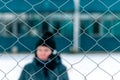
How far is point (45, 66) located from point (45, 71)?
0.14ft

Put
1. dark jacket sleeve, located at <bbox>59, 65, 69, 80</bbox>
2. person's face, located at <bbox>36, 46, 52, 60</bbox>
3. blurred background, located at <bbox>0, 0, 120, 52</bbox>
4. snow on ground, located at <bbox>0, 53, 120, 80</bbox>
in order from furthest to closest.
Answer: blurred background, located at <bbox>0, 0, 120, 52</bbox> → snow on ground, located at <bbox>0, 53, 120, 80</bbox> → dark jacket sleeve, located at <bbox>59, 65, 69, 80</bbox> → person's face, located at <bbox>36, 46, 52, 60</bbox>

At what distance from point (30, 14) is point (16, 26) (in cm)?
45

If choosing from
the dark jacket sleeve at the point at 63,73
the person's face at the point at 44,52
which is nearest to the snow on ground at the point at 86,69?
the dark jacket sleeve at the point at 63,73

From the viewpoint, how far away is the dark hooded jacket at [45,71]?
116 inches

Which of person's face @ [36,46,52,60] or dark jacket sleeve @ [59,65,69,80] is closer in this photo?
person's face @ [36,46,52,60]

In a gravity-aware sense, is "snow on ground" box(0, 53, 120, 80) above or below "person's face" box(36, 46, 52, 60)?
below

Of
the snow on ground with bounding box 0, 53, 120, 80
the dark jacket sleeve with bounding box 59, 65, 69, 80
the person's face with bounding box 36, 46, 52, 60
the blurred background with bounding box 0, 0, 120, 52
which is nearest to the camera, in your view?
the person's face with bounding box 36, 46, 52, 60

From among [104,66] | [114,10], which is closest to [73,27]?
[114,10]

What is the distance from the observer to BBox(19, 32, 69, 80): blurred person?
2948mm

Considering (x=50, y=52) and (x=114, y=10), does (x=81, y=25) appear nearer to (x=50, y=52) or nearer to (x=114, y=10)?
(x=114, y=10)

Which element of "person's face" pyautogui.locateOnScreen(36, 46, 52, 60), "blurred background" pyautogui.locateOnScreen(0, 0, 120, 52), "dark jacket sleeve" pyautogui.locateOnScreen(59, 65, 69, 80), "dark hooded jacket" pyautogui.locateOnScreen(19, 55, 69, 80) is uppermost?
"person's face" pyautogui.locateOnScreen(36, 46, 52, 60)

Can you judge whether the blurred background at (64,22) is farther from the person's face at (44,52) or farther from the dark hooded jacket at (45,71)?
the person's face at (44,52)

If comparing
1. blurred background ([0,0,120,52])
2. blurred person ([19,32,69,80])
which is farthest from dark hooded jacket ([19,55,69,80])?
blurred background ([0,0,120,52])

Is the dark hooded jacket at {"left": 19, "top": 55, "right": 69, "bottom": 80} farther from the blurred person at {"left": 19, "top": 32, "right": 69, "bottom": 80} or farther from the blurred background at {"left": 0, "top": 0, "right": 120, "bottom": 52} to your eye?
the blurred background at {"left": 0, "top": 0, "right": 120, "bottom": 52}
